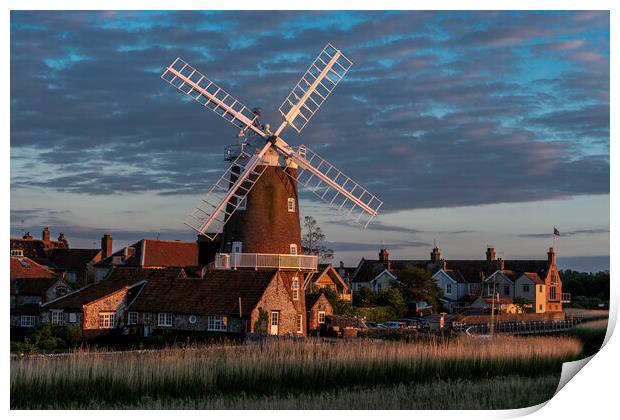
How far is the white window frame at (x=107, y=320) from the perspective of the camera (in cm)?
3894

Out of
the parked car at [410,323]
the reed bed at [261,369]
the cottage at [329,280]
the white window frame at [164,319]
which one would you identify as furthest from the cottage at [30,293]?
the reed bed at [261,369]

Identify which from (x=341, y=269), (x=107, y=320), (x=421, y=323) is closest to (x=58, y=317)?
(x=107, y=320)

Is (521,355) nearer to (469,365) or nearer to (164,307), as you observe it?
(469,365)

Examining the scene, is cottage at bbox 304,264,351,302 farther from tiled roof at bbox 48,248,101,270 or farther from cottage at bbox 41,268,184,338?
tiled roof at bbox 48,248,101,270

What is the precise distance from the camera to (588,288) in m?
65.2

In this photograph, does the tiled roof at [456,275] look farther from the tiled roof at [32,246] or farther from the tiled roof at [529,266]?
the tiled roof at [32,246]

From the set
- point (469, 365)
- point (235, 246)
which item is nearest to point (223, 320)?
point (235, 246)

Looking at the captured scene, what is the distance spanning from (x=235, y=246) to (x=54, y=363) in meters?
15.0

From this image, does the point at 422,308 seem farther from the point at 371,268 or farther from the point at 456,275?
the point at 371,268

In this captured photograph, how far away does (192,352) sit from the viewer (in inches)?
945

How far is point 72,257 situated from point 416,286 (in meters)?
28.5

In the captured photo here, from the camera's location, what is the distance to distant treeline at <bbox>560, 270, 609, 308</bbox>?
58.8 meters

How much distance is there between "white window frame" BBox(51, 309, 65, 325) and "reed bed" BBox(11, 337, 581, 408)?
16263mm
